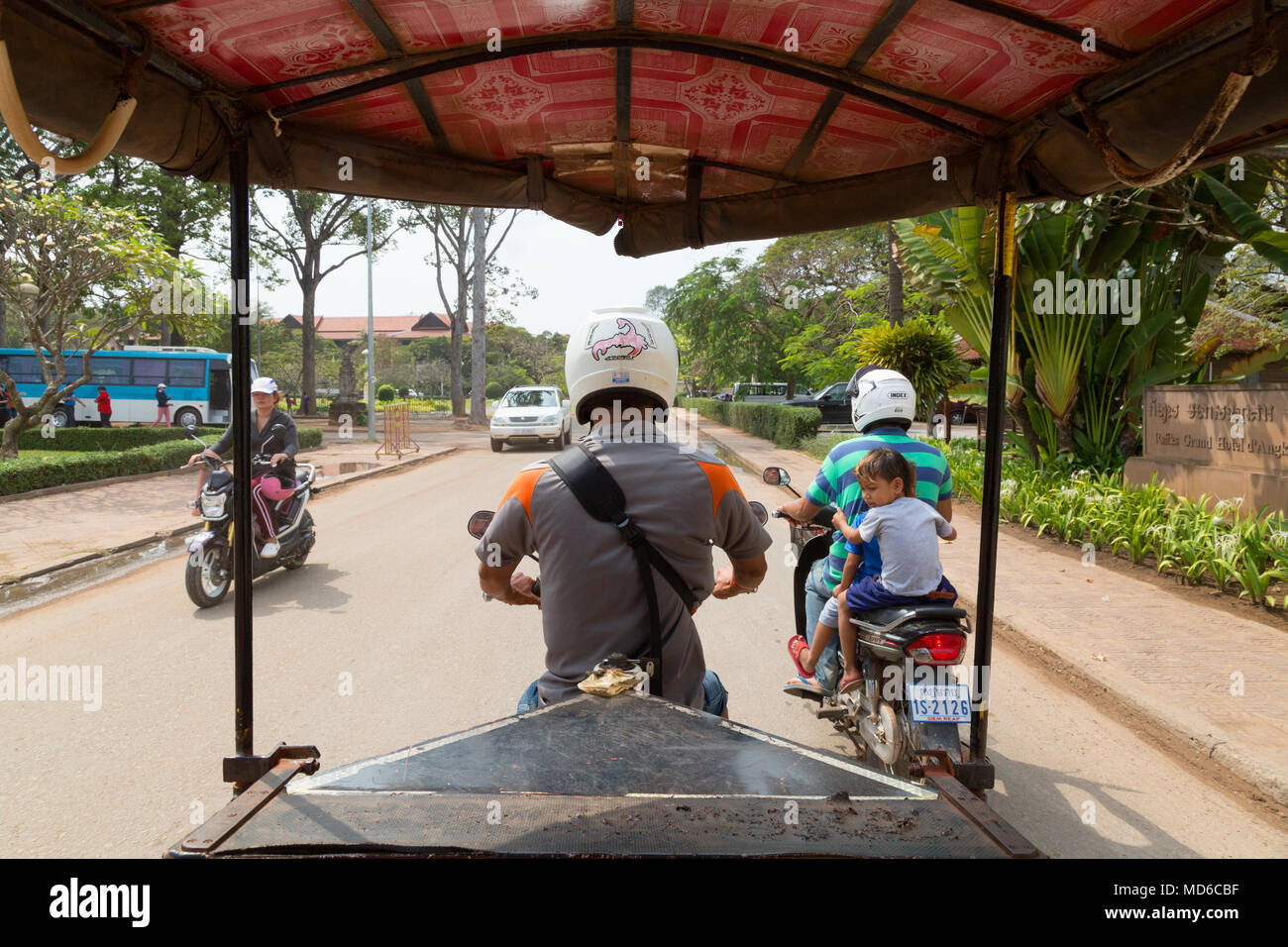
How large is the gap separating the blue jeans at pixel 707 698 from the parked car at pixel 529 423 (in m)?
19.2

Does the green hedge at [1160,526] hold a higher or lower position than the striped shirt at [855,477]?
lower

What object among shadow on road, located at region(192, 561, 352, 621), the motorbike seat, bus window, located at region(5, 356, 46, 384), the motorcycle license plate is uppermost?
bus window, located at region(5, 356, 46, 384)

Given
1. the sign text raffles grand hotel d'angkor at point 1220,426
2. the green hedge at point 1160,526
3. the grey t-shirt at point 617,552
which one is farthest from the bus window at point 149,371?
the grey t-shirt at point 617,552

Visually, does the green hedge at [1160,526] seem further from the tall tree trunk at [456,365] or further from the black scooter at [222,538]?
the tall tree trunk at [456,365]

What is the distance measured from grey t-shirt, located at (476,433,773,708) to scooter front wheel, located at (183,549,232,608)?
16.8 feet

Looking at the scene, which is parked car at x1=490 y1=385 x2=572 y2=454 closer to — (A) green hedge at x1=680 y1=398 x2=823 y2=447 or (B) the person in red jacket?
(A) green hedge at x1=680 y1=398 x2=823 y2=447

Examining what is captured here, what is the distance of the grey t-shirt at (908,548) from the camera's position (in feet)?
10.9

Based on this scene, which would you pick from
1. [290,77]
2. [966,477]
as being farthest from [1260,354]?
[290,77]

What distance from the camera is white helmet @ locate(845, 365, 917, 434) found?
12.4ft

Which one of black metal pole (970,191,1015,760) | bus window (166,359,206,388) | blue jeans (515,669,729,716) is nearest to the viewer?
blue jeans (515,669,729,716)

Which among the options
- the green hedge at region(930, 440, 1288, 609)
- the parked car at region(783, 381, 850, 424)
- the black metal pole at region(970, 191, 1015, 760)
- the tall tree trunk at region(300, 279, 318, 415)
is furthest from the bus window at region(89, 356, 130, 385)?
the black metal pole at region(970, 191, 1015, 760)

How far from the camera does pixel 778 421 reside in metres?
23.6

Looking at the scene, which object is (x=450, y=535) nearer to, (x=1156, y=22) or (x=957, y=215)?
(x=957, y=215)

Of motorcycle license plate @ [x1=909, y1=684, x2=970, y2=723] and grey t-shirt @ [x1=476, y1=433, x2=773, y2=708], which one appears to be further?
motorcycle license plate @ [x1=909, y1=684, x2=970, y2=723]
